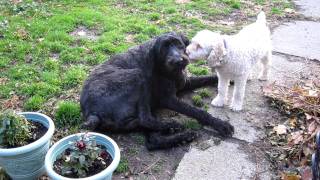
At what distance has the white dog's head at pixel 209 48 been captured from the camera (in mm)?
4258

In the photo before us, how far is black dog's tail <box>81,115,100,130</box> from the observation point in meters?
4.16

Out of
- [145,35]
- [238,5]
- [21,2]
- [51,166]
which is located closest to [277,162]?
[51,166]

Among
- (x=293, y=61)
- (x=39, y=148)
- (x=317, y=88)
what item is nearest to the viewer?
(x=39, y=148)

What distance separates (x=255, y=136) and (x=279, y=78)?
1.53 meters

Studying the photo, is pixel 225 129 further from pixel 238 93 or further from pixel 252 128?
pixel 238 93

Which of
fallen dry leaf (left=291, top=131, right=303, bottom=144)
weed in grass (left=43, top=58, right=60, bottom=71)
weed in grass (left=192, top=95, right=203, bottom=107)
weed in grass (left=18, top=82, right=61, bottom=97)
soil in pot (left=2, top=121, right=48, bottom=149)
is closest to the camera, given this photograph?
soil in pot (left=2, top=121, right=48, bottom=149)

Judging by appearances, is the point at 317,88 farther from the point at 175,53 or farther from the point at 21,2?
the point at 21,2

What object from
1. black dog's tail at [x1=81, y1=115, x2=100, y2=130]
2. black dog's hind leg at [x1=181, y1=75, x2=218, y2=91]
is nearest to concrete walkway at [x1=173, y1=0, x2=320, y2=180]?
Result: black dog's hind leg at [x1=181, y1=75, x2=218, y2=91]

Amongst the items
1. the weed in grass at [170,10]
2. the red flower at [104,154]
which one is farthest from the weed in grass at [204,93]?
the weed in grass at [170,10]

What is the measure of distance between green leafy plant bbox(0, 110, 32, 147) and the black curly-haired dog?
76cm

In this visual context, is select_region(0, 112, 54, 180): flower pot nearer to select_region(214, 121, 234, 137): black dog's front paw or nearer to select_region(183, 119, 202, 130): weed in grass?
select_region(183, 119, 202, 130): weed in grass

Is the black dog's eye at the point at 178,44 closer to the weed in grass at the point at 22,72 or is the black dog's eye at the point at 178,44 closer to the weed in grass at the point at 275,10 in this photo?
the weed in grass at the point at 22,72

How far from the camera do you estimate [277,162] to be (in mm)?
4082

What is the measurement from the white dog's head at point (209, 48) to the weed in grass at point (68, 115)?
5.26 feet
